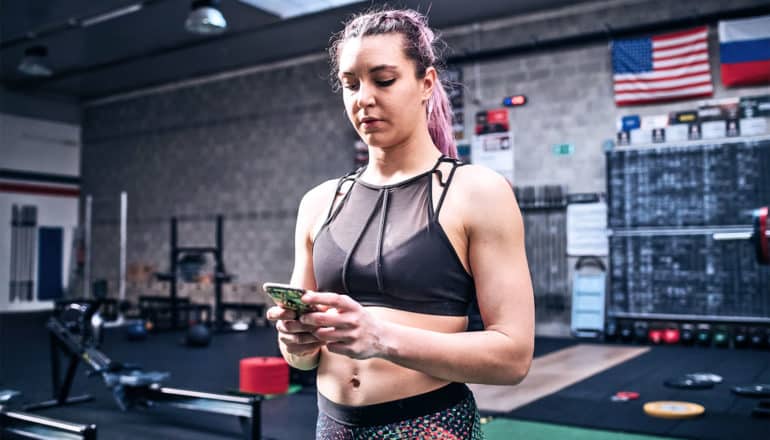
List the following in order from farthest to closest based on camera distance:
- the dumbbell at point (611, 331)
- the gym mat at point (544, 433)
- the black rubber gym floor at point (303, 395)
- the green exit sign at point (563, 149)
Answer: the green exit sign at point (563, 149)
the dumbbell at point (611, 331)
the black rubber gym floor at point (303, 395)
the gym mat at point (544, 433)

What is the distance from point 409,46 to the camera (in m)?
1.02

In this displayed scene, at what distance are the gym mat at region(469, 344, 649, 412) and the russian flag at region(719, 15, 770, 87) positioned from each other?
2890 millimetres

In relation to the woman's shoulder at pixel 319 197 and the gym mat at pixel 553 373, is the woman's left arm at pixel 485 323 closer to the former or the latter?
the woman's shoulder at pixel 319 197

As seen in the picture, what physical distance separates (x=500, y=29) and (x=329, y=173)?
10.2 feet

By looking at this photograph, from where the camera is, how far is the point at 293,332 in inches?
36.4

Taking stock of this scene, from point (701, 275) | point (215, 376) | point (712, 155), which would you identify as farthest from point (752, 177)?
point (215, 376)

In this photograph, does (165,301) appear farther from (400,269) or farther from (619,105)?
(400,269)

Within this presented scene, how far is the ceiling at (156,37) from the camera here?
7.84 meters

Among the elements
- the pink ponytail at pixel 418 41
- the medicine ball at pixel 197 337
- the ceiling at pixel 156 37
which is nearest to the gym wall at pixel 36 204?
the ceiling at pixel 156 37

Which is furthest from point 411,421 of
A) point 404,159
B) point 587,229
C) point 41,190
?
point 41,190

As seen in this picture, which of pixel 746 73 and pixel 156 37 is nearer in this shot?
pixel 746 73

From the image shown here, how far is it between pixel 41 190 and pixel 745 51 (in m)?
11.3

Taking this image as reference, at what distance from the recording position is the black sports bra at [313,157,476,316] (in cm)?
97

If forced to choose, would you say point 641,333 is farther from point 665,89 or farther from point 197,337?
point 197,337
